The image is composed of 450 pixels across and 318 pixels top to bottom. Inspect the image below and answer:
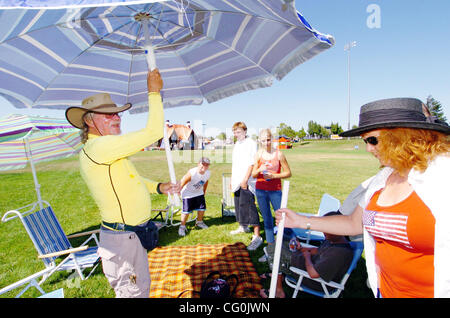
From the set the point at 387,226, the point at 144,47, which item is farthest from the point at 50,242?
the point at 387,226

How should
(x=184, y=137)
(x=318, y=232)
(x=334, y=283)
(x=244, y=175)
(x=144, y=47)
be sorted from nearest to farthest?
(x=334, y=283) < (x=144, y=47) < (x=318, y=232) < (x=244, y=175) < (x=184, y=137)

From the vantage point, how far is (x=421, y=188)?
1.31 metres

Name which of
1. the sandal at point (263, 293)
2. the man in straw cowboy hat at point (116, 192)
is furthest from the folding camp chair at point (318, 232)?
the man in straw cowboy hat at point (116, 192)

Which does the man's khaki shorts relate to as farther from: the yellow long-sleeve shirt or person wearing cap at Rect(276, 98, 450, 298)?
person wearing cap at Rect(276, 98, 450, 298)

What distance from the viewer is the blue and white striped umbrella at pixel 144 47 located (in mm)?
1963

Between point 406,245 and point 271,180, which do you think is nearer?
point 406,245

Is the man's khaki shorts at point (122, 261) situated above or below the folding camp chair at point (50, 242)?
above

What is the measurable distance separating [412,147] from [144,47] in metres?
2.74

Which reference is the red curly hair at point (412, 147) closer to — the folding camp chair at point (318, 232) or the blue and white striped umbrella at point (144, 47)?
the blue and white striped umbrella at point (144, 47)

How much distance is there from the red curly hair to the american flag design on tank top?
0.28 meters

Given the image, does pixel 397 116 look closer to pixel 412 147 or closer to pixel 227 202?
pixel 412 147

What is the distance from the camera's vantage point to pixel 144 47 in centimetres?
266

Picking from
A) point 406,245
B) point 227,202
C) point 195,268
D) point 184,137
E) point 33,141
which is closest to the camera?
point 406,245
